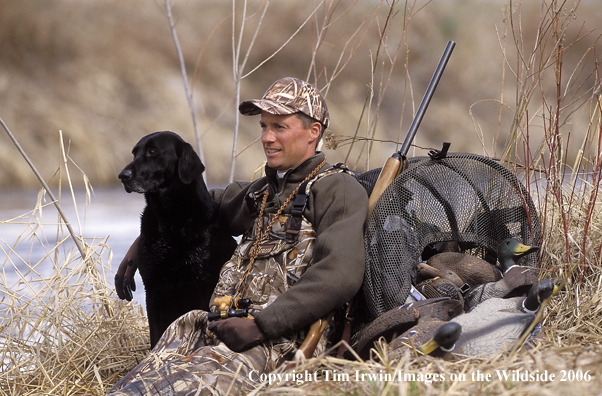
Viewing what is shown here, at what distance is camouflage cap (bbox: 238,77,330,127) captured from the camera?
7.61ft

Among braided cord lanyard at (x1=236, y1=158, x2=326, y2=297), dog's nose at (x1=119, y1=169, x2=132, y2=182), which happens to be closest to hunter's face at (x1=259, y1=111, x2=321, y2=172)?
braided cord lanyard at (x1=236, y1=158, x2=326, y2=297)

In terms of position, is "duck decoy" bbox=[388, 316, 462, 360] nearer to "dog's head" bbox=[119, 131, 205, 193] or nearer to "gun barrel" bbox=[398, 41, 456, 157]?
"gun barrel" bbox=[398, 41, 456, 157]

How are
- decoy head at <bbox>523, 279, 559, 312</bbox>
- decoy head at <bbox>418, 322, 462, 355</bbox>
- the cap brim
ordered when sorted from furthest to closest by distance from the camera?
the cap brim, decoy head at <bbox>523, 279, 559, 312</bbox>, decoy head at <bbox>418, 322, 462, 355</bbox>

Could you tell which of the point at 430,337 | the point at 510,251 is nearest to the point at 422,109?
the point at 510,251

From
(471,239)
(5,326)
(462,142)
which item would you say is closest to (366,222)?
(471,239)

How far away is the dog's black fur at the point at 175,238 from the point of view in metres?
2.63

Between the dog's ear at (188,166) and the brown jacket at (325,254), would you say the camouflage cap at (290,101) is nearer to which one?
the brown jacket at (325,254)

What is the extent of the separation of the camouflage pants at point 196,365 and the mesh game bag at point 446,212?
1.64 ft

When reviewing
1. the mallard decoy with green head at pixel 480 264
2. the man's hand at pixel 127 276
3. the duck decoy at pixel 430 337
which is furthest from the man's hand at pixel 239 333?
the man's hand at pixel 127 276

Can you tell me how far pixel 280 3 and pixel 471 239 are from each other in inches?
409

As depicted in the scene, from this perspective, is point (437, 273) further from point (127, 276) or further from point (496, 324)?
point (127, 276)

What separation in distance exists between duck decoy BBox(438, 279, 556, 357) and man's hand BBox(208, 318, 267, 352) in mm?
711

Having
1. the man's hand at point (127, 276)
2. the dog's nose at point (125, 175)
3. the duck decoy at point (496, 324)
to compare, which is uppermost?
the dog's nose at point (125, 175)

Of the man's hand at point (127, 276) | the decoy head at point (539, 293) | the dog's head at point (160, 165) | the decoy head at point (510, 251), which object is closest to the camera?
the decoy head at point (539, 293)
